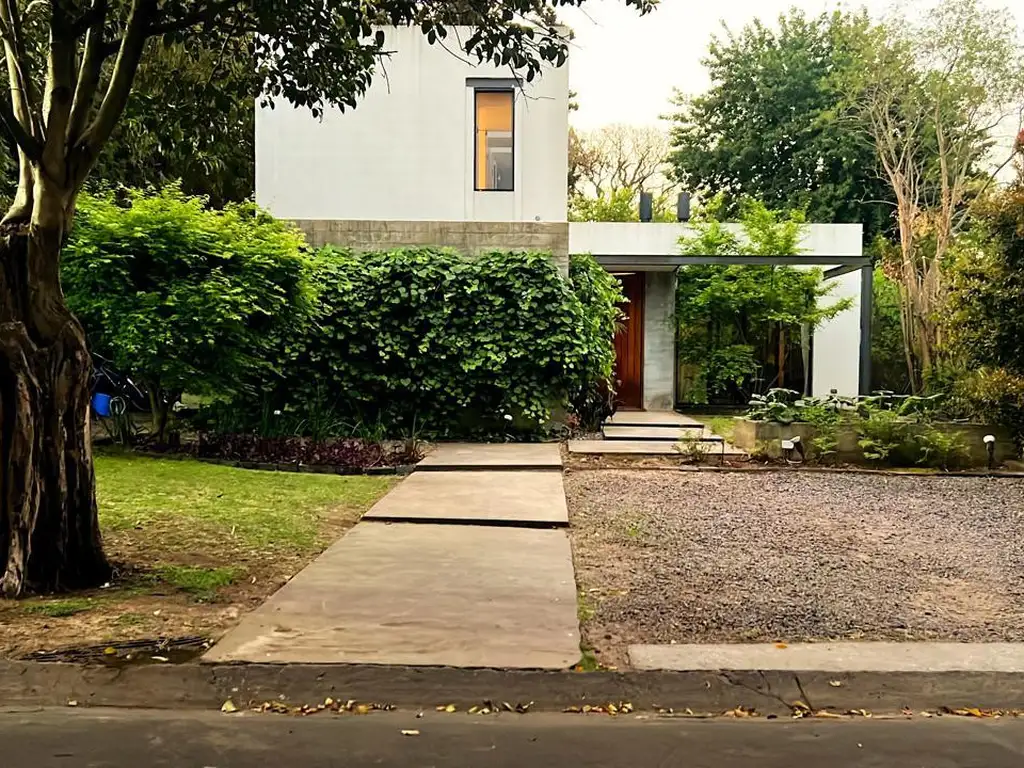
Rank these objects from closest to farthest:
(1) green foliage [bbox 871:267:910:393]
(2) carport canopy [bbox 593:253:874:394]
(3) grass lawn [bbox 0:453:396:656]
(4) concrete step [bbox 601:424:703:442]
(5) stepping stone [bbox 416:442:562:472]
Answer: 1. (3) grass lawn [bbox 0:453:396:656]
2. (5) stepping stone [bbox 416:442:562:472]
3. (4) concrete step [bbox 601:424:703:442]
4. (2) carport canopy [bbox 593:253:874:394]
5. (1) green foliage [bbox 871:267:910:393]

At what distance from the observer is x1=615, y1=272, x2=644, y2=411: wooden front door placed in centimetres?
1597

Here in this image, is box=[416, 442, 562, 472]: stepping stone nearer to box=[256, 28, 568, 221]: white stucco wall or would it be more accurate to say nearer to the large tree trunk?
box=[256, 28, 568, 221]: white stucco wall

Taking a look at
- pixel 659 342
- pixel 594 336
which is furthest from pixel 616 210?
pixel 594 336

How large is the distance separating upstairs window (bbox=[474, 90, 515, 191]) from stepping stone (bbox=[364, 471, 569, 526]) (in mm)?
5472

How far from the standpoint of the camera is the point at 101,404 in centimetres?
1160

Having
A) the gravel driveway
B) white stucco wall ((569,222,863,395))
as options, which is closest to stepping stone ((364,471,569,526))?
the gravel driveway

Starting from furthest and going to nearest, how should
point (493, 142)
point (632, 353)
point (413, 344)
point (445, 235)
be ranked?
point (632, 353)
point (493, 142)
point (445, 235)
point (413, 344)

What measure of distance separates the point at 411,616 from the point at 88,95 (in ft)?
11.8

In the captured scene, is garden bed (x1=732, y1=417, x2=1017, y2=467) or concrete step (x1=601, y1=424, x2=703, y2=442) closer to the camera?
garden bed (x1=732, y1=417, x2=1017, y2=467)

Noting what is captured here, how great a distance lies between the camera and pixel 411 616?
4.25m

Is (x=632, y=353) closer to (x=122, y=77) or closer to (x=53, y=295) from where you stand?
(x=122, y=77)

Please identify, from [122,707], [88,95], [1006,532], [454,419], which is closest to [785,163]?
[454,419]

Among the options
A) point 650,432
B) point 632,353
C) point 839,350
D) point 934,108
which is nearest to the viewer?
Answer: point 650,432

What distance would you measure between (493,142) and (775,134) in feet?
63.5
